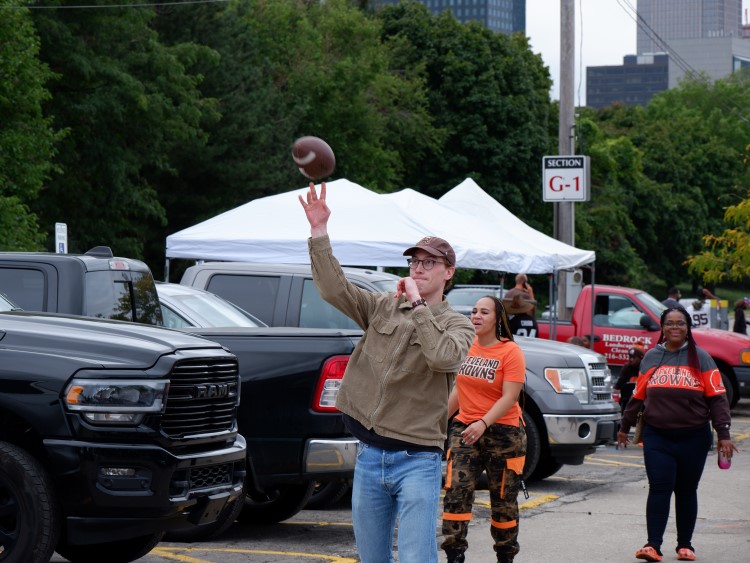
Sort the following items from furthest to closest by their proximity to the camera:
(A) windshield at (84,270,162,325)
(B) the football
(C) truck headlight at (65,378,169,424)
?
(A) windshield at (84,270,162,325), (C) truck headlight at (65,378,169,424), (B) the football

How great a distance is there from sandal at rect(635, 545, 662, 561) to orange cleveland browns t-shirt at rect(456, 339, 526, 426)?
1.37 m

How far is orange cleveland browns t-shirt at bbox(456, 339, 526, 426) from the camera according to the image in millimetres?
8047

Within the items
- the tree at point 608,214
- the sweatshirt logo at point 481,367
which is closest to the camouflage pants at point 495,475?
the sweatshirt logo at point 481,367

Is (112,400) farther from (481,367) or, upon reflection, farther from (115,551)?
(481,367)

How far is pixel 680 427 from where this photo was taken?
8789 mm

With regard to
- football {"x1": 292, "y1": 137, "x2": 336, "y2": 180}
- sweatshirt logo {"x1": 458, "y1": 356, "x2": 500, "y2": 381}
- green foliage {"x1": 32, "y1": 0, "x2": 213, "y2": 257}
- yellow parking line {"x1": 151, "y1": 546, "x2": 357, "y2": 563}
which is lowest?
yellow parking line {"x1": 151, "y1": 546, "x2": 357, "y2": 563}

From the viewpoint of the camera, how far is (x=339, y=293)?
534 centimetres

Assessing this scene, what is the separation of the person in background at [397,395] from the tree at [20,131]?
22060 mm

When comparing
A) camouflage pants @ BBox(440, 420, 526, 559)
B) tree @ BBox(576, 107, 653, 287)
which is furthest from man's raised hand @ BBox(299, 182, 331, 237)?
tree @ BBox(576, 107, 653, 287)

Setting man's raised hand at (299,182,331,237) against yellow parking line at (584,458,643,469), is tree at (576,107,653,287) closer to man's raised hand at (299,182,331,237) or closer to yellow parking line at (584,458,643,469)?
yellow parking line at (584,458,643,469)

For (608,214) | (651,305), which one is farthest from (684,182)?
(651,305)

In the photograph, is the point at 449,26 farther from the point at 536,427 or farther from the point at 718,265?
the point at 536,427

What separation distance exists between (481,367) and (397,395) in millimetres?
2870

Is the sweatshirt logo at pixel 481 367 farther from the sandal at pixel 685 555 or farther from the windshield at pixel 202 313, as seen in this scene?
the windshield at pixel 202 313
